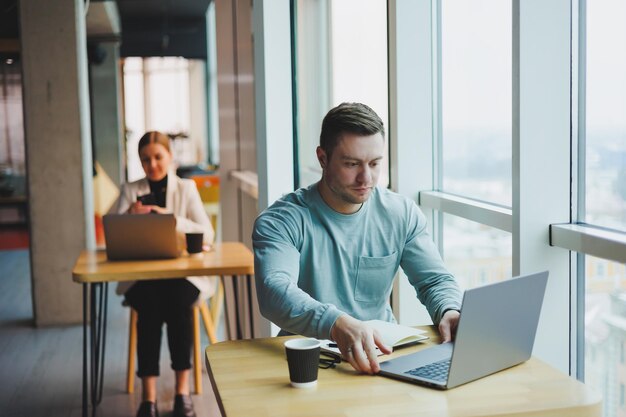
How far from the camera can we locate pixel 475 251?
2666 mm

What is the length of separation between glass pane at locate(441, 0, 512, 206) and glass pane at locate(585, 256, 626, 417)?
447 millimetres

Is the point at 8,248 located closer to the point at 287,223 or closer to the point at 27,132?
the point at 27,132

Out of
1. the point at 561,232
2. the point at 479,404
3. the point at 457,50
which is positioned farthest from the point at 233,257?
the point at 479,404

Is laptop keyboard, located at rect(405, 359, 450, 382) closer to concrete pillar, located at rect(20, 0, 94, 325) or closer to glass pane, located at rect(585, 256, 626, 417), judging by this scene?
glass pane, located at rect(585, 256, 626, 417)

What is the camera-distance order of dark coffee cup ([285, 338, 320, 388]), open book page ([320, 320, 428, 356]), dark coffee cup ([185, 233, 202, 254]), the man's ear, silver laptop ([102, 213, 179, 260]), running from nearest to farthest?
dark coffee cup ([285, 338, 320, 388]) < open book page ([320, 320, 428, 356]) < the man's ear < silver laptop ([102, 213, 179, 260]) < dark coffee cup ([185, 233, 202, 254])

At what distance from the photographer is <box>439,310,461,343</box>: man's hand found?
1.88 metres

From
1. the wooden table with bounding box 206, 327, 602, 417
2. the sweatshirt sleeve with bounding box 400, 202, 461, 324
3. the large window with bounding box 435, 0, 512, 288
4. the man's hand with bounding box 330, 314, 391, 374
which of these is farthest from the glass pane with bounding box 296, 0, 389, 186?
the wooden table with bounding box 206, 327, 602, 417

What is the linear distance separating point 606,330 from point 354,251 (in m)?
0.67

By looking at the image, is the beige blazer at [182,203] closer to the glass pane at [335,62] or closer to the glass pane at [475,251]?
the glass pane at [335,62]

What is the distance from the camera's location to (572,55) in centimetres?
202

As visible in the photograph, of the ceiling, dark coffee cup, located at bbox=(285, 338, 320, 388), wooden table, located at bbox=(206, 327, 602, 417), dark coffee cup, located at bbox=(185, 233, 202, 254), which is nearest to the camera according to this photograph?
wooden table, located at bbox=(206, 327, 602, 417)

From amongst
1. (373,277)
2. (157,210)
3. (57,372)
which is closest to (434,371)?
(373,277)

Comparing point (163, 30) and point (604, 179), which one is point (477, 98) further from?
point (163, 30)

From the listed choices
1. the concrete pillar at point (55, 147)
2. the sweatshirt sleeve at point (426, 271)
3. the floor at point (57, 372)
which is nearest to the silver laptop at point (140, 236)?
the floor at point (57, 372)
